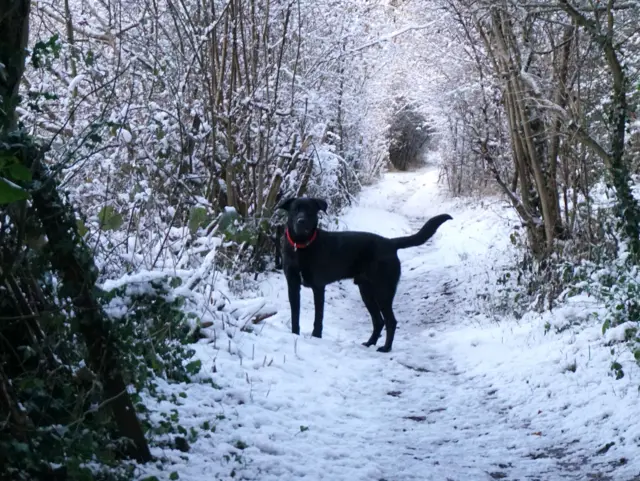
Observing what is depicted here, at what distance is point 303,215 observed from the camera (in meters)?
7.18

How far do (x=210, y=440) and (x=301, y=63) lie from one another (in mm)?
9427

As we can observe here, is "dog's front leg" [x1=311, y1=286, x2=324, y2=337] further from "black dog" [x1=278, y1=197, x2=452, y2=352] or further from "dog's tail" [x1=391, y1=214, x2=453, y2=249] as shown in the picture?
"dog's tail" [x1=391, y1=214, x2=453, y2=249]

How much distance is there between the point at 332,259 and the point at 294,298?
582 millimetres

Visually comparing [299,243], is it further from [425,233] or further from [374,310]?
[425,233]

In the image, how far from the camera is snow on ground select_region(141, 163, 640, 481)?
3.81 metres

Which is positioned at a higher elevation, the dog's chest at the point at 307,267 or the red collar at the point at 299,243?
the red collar at the point at 299,243

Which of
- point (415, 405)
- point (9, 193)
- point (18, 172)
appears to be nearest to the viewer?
point (9, 193)

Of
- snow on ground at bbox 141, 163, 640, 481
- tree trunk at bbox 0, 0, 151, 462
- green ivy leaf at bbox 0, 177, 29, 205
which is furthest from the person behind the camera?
snow on ground at bbox 141, 163, 640, 481

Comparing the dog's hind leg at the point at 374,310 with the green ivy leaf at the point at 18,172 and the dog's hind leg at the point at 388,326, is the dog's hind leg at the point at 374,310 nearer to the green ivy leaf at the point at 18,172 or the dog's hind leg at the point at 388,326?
the dog's hind leg at the point at 388,326

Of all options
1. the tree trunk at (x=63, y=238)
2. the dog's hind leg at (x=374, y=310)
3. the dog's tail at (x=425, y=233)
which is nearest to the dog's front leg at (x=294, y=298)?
the dog's hind leg at (x=374, y=310)

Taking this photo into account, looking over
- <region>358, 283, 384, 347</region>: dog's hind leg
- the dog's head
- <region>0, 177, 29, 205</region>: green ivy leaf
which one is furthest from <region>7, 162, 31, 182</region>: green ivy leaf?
<region>358, 283, 384, 347</region>: dog's hind leg

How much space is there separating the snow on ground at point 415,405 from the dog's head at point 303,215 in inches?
40.2

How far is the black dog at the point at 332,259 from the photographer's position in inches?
285

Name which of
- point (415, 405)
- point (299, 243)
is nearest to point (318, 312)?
point (299, 243)
